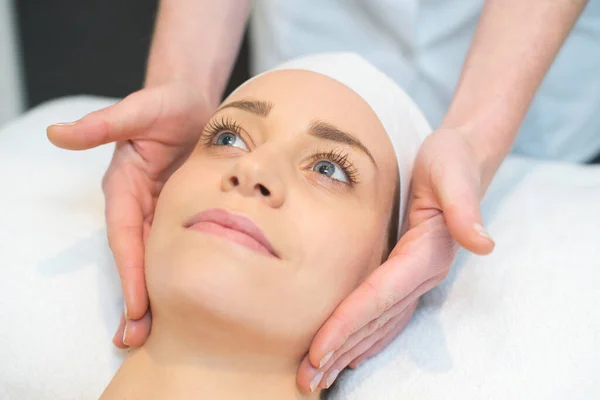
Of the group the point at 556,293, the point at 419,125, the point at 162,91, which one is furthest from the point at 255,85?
the point at 556,293

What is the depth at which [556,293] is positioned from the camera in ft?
3.14

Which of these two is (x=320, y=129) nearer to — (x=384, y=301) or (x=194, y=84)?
(x=384, y=301)

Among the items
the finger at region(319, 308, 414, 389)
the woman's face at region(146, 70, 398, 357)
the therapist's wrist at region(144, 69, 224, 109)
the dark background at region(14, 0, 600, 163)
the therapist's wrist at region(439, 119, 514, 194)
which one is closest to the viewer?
the woman's face at region(146, 70, 398, 357)

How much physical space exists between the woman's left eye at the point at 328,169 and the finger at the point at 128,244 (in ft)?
1.02

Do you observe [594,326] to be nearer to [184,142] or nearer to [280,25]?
[184,142]

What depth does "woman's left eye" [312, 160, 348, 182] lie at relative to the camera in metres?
0.89

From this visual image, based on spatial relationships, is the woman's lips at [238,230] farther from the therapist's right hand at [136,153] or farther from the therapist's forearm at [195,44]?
the therapist's forearm at [195,44]

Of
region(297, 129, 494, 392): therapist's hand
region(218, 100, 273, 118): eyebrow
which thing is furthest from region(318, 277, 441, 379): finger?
region(218, 100, 273, 118): eyebrow

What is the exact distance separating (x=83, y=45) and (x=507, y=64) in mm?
1509

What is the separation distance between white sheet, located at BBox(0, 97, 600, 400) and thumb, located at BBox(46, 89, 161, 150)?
0.24m

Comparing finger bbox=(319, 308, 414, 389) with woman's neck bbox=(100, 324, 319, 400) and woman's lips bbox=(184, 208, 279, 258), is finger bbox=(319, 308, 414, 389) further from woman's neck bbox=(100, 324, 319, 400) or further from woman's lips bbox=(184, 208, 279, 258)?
woman's lips bbox=(184, 208, 279, 258)

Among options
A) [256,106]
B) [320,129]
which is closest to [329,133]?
[320,129]

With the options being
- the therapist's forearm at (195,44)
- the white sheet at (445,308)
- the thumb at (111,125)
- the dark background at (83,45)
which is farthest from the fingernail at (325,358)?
the dark background at (83,45)

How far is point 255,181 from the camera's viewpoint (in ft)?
2.60
